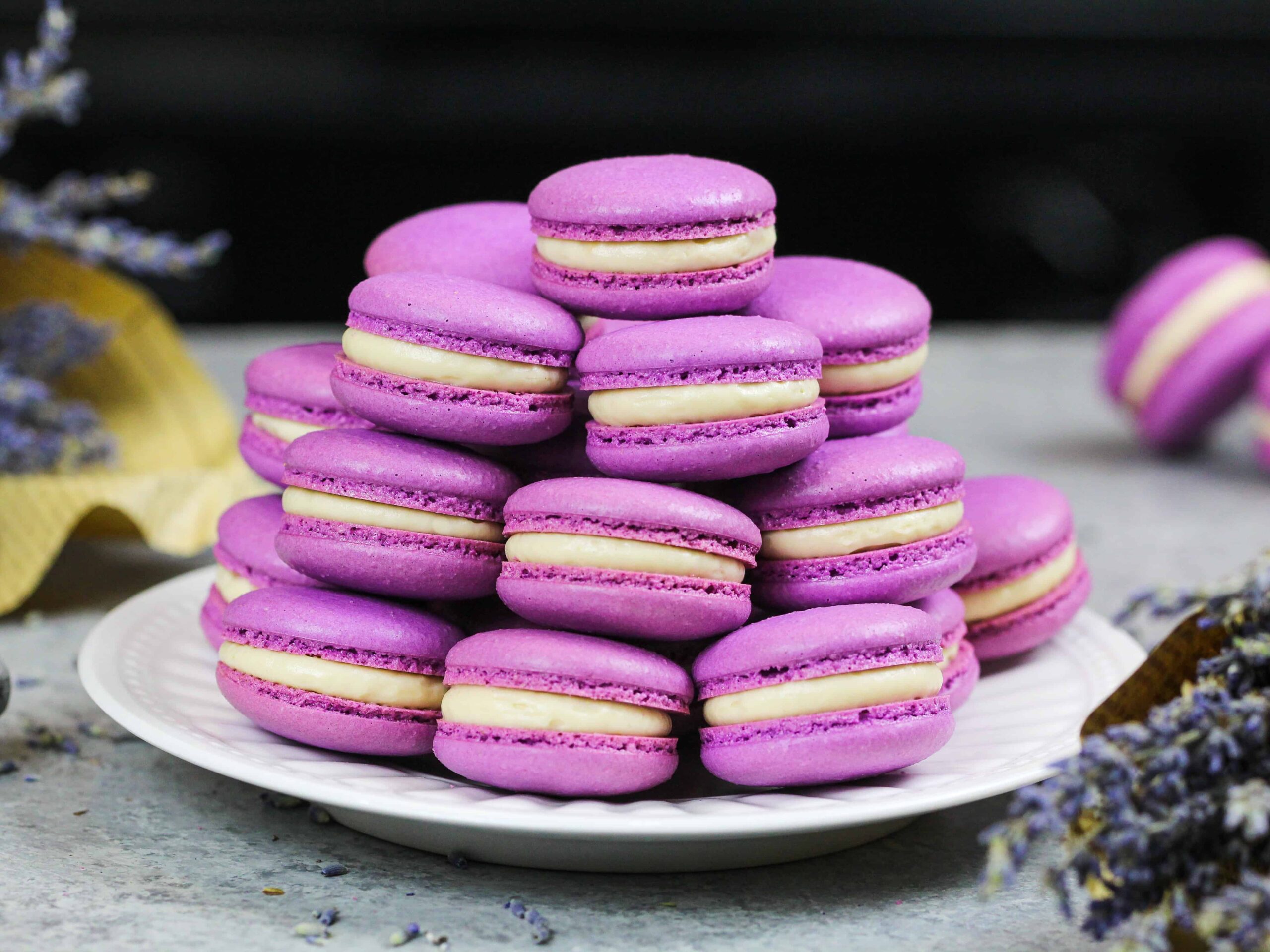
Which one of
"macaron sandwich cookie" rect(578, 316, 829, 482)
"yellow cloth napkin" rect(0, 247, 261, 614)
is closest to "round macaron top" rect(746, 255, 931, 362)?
"macaron sandwich cookie" rect(578, 316, 829, 482)

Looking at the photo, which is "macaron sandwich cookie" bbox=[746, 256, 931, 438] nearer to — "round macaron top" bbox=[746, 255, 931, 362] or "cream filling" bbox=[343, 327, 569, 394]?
"round macaron top" bbox=[746, 255, 931, 362]

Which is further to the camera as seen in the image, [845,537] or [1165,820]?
[845,537]

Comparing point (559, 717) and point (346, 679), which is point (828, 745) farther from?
point (346, 679)

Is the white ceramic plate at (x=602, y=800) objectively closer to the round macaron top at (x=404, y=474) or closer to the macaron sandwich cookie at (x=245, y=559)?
the macaron sandwich cookie at (x=245, y=559)

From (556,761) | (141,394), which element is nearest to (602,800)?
(556,761)

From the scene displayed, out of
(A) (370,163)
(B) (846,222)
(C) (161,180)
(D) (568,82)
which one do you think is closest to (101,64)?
(C) (161,180)

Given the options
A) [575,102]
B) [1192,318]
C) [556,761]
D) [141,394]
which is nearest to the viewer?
[556,761]
